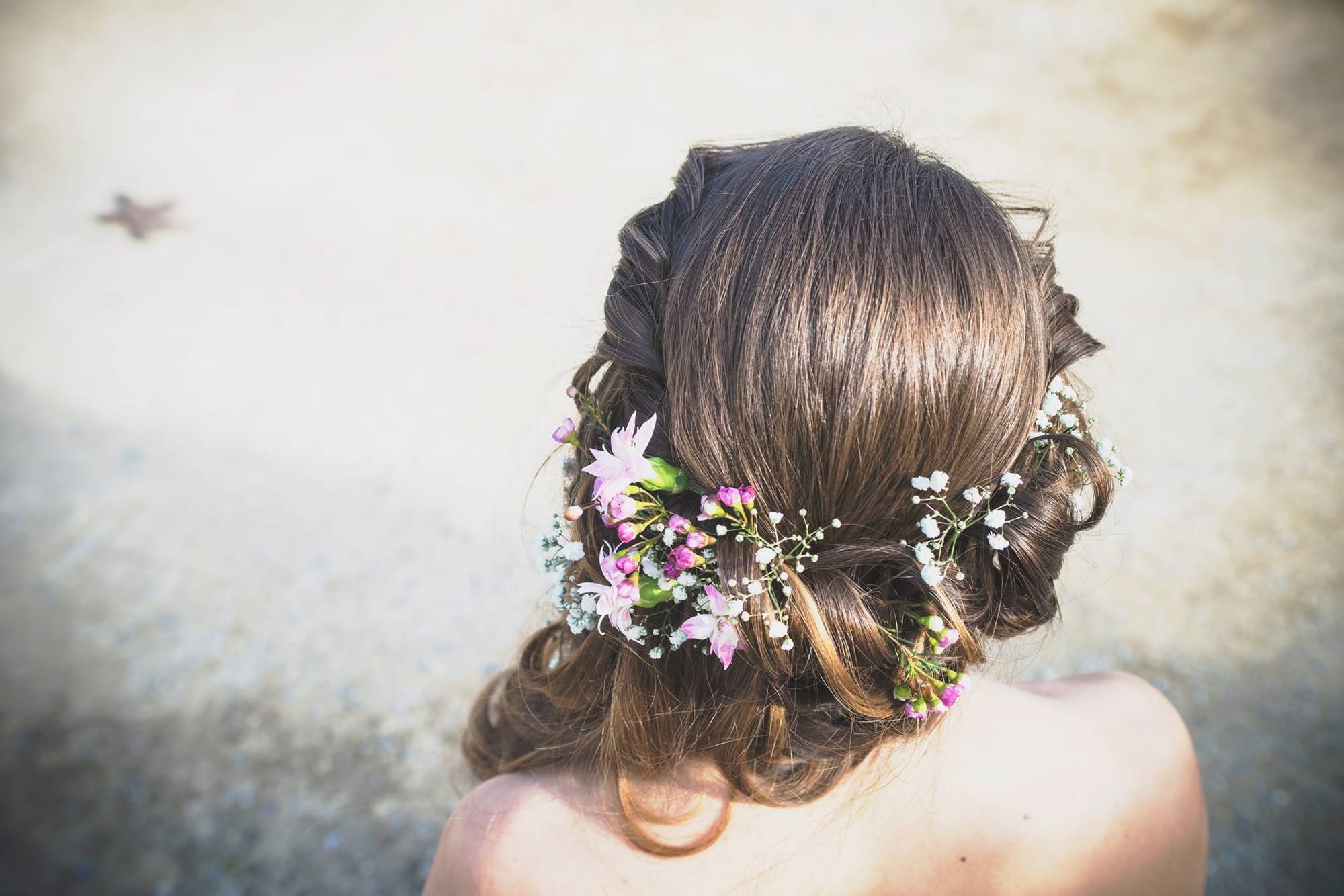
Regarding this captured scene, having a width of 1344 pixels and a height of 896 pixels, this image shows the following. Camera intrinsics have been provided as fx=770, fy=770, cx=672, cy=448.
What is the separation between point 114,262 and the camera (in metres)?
4.20

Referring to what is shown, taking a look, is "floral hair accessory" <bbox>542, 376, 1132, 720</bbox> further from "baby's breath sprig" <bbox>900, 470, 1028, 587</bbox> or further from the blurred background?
the blurred background

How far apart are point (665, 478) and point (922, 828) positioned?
72cm

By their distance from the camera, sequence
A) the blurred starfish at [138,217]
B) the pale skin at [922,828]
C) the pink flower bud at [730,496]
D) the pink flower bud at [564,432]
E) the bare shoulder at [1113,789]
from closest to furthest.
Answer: the pink flower bud at [730,496] < the pink flower bud at [564,432] < the pale skin at [922,828] < the bare shoulder at [1113,789] < the blurred starfish at [138,217]

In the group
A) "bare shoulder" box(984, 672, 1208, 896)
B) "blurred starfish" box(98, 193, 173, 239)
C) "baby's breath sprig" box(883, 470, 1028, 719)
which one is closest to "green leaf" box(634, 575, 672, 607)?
"baby's breath sprig" box(883, 470, 1028, 719)

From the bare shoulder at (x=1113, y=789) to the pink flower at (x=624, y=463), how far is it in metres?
0.82

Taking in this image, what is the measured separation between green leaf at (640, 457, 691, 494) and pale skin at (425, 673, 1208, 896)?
1.63 ft

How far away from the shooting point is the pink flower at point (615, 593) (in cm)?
91

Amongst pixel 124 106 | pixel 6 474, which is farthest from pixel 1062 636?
pixel 124 106

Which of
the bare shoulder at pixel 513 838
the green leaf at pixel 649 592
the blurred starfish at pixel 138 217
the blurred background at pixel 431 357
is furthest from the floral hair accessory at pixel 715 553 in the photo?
the blurred starfish at pixel 138 217

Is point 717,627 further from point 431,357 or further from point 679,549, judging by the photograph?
point 431,357

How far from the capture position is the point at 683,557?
88 centimetres

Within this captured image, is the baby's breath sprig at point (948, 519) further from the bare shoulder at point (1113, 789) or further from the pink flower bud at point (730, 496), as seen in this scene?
the bare shoulder at point (1113, 789)

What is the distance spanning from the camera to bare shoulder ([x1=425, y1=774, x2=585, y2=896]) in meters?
1.13

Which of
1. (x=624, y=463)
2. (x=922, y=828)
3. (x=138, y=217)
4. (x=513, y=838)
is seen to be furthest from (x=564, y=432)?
(x=138, y=217)
